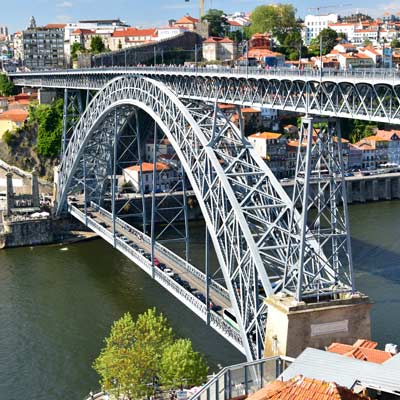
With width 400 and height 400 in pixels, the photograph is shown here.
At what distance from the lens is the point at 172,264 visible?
26281mm

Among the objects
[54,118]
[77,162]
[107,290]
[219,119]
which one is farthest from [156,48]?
[219,119]

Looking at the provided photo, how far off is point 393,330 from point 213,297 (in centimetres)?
500

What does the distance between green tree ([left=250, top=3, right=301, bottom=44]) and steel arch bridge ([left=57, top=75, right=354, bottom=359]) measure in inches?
2104

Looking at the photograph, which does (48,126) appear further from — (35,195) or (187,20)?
(187,20)

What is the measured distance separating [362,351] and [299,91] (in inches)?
254

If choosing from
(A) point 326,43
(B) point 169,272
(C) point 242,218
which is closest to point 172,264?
(B) point 169,272

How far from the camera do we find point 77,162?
1457 inches

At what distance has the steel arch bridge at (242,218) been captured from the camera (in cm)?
1700

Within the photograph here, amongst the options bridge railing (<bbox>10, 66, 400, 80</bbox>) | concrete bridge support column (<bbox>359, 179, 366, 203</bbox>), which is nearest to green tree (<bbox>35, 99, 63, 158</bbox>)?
concrete bridge support column (<bbox>359, 179, 366, 203</bbox>)

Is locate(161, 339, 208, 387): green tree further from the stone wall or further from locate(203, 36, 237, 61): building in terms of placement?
locate(203, 36, 237, 61): building

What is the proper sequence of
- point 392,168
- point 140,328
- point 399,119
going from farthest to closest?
point 392,168, point 140,328, point 399,119

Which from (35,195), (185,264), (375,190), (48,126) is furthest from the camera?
(48,126)

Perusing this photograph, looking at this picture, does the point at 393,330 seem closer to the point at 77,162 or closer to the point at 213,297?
the point at 213,297

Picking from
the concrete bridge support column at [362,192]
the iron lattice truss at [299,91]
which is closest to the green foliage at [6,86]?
the concrete bridge support column at [362,192]
